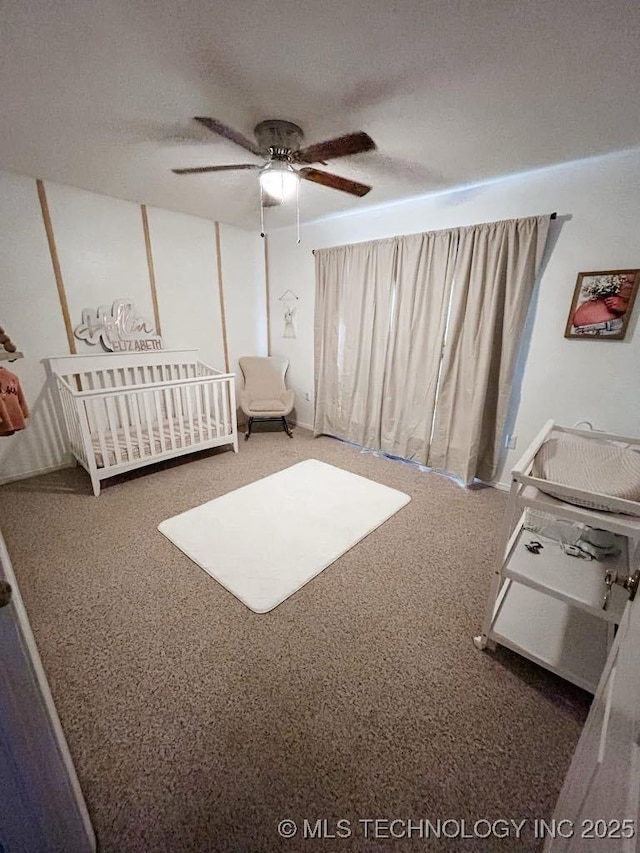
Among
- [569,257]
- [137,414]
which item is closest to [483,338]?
[569,257]

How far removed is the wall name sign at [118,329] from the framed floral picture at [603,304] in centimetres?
362

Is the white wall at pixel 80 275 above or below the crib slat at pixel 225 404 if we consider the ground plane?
above

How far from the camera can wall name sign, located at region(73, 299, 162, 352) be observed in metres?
2.97

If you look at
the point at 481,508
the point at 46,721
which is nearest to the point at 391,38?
the point at 46,721

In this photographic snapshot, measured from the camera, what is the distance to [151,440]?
2832mm

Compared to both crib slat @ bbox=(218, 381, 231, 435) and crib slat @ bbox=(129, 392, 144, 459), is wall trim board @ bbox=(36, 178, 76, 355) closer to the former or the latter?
crib slat @ bbox=(129, 392, 144, 459)

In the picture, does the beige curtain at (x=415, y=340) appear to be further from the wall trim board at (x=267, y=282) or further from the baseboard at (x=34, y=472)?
the baseboard at (x=34, y=472)

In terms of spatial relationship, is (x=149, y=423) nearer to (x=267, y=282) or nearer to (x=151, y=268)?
(x=151, y=268)

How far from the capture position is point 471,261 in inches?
99.8

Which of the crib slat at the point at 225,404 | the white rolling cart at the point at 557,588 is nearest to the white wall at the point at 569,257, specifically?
the white rolling cart at the point at 557,588

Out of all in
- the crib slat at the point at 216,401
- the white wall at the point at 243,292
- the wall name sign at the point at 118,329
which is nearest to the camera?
the wall name sign at the point at 118,329

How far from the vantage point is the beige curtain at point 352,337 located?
3.10 m

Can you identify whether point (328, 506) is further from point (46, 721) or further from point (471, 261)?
point (471, 261)

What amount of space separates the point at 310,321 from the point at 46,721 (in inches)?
145
